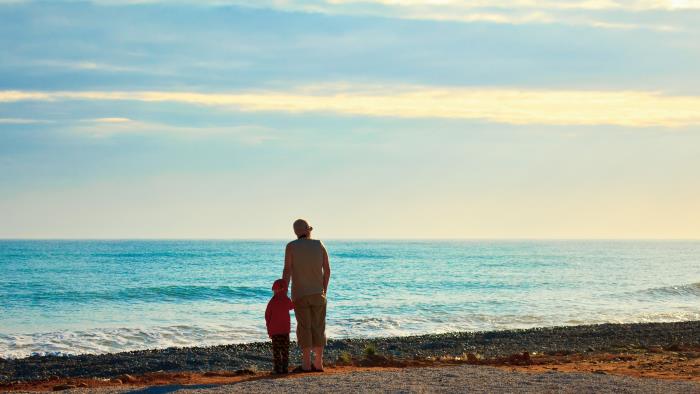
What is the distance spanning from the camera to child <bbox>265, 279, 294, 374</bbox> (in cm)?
1113

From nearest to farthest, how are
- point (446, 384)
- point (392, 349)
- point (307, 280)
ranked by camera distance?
point (446, 384) < point (307, 280) < point (392, 349)

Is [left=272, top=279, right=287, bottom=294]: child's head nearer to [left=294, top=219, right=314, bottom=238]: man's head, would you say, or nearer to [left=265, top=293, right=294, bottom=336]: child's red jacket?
[left=265, top=293, right=294, bottom=336]: child's red jacket

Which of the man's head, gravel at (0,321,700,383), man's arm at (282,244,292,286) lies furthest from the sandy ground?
gravel at (0,321,700,383)

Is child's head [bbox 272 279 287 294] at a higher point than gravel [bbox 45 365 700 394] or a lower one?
higher

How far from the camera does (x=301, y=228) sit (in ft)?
35.9

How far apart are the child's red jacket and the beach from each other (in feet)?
2.00

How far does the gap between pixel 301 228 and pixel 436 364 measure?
11.7 ft

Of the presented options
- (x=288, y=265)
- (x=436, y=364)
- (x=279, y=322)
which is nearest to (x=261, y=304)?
(x=436, y=364)

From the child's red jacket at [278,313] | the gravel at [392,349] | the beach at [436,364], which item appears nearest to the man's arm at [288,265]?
the child's red jacket at [278,313]

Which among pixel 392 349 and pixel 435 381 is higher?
pixel 435 381

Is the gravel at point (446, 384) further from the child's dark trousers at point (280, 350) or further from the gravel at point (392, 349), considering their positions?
the gravel at point (392, 349)

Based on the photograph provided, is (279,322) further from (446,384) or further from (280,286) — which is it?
(446,384)

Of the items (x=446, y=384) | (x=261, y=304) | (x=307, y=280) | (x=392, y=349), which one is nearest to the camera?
(x=446, y=384)

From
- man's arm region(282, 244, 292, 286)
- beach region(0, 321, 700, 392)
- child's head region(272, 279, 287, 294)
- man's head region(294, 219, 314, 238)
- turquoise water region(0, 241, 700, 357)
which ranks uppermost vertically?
man's head region(294, 219, 314, 238)
